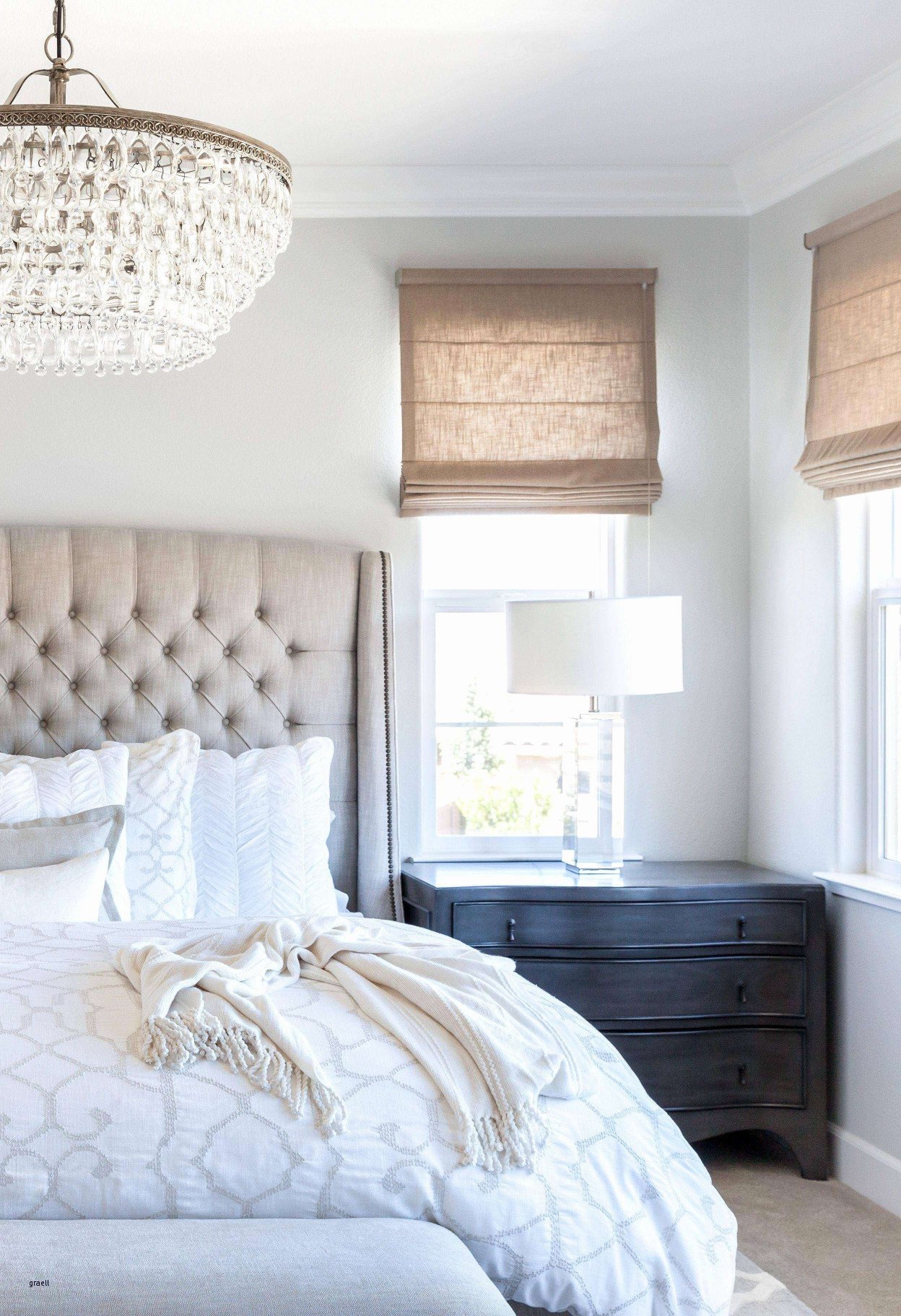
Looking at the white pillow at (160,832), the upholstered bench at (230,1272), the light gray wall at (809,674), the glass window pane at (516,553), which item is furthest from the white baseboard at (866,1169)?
the upholstered bench at (230,1272)

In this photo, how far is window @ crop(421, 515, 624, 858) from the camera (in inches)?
145

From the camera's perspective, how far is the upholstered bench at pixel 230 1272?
131 cm

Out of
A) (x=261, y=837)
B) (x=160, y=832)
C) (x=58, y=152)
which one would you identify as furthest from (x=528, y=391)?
(x=58, y=152)

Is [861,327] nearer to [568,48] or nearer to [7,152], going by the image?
[568,48]

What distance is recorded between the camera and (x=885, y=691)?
3.23m

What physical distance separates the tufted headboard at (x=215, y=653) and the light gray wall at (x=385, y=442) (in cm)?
16

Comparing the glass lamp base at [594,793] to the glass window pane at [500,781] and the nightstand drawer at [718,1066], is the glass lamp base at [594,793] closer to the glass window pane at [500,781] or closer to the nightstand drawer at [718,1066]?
the glass window pane at [500,781]

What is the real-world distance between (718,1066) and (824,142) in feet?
8.47

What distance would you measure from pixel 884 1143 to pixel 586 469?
2050 mm

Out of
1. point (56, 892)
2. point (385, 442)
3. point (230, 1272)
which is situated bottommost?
point (230, 1272)

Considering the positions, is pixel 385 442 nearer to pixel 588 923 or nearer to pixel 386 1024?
pixel 588 923

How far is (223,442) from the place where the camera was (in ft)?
11.6

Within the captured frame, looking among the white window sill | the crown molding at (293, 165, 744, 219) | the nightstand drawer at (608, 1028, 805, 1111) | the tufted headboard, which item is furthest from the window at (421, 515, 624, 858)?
the crown molding at (293, 165, 744, 219)

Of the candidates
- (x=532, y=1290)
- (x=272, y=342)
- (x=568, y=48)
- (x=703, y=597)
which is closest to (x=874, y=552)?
(x=703, y=597)
